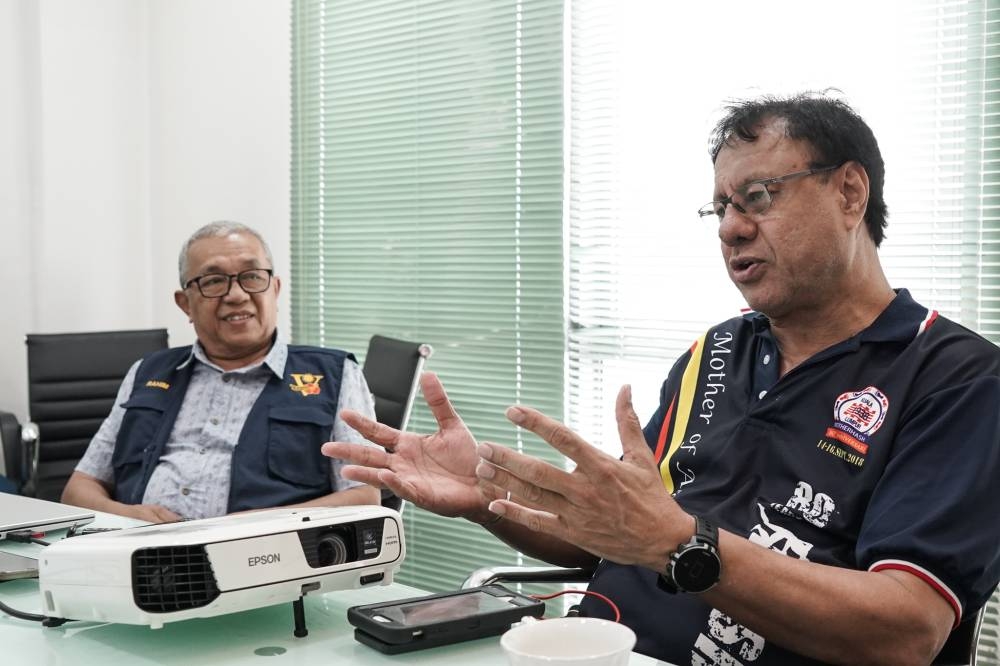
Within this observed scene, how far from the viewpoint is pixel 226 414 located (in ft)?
8.18

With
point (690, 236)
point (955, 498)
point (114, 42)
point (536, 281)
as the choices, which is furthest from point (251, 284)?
point (114, 42)

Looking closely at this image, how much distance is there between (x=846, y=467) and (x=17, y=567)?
4.29 feet

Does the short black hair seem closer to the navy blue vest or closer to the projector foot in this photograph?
the projector foot

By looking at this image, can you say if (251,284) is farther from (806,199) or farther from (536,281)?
(806,199)

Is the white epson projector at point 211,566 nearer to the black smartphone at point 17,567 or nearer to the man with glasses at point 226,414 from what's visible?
the black smartphone at point 17,567

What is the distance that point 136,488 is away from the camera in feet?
8.04

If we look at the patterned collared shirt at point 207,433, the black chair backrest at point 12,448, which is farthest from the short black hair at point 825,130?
the black chair backrest at point 12,448

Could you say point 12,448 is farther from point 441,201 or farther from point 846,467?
point 846,467

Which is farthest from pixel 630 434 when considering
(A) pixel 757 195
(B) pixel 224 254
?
(B) pixel 224 254

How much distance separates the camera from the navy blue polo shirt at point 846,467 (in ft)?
4.36

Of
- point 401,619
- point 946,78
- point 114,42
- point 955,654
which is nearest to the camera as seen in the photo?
point 401,619

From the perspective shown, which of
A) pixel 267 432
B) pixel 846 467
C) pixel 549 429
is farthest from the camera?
pixel 267 432

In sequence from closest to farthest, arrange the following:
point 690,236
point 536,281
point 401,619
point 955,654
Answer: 1. point 401,619
2. point 955,654
3. point 690,236
4. point 536,281

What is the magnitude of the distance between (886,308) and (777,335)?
20cm
